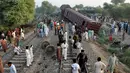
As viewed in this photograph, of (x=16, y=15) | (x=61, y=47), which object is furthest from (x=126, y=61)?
(x=16, y=15)

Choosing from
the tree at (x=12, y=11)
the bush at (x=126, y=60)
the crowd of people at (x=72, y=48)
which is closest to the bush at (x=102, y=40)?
the crowd of people at (x=72, y=48)

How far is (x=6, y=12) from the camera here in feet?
119

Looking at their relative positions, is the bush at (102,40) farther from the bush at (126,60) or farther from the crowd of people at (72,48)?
the bush at (126,60)

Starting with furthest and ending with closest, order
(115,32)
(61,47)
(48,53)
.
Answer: (115,32) → (48,53) → (61,47)

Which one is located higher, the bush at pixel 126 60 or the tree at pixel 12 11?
the tree at pixel 12 11

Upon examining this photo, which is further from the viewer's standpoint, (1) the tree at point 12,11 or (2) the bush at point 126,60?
(1) the tree at point 12,11

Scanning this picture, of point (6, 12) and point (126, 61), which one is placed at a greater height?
point (6, 12)

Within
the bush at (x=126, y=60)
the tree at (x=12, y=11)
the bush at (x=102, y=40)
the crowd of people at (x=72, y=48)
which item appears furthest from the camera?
the tree at (x=12, y=11)

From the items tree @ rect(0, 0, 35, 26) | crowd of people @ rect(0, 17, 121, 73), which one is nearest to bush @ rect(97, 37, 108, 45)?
crowd of people @ rect(0, 17, 121, 73)

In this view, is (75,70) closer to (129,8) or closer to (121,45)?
(121,45)

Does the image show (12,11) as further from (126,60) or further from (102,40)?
(126,60)

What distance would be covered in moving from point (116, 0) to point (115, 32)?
110299 millimetres

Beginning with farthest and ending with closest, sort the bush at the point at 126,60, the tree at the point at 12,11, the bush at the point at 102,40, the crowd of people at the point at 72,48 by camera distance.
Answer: the tree at the point at 12,11, the bush at the point at 102,40, the bush at the point at 126,60, the crowd of people at the point at 72,48

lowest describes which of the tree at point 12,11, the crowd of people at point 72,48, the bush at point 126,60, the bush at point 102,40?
the bush at point 126,60
